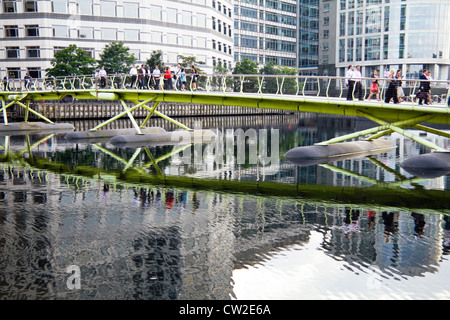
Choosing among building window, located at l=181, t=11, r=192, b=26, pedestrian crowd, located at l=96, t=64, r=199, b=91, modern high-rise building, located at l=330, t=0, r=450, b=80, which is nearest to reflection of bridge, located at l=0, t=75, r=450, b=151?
pedestrian crowd, located at l=96, t=64, r=199, b=91

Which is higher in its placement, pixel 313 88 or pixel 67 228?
pixel 313 88

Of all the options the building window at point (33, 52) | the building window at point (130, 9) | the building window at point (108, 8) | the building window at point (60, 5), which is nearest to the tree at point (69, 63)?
the building window at point (33, 52)

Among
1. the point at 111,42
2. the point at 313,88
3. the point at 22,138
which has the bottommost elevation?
the point at 22,138

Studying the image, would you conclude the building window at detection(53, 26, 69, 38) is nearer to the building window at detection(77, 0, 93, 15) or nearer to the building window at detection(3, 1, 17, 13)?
the building window at detection(77, 0, 93, 15)

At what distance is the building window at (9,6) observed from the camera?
232 feet

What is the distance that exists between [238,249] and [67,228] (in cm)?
413

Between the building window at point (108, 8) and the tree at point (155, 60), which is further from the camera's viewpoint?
the building window at point (108, 8)

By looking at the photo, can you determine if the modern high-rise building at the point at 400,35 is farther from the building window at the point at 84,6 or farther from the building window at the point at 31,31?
the building window at the point at 31,31

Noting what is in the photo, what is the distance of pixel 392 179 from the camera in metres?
18.4

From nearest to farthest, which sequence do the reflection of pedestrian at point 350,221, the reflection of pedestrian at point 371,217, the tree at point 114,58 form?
the reflection of pedestrian at point 350,221 < the reflection of pedestrian at point 371,217 < the tree at point 114,58

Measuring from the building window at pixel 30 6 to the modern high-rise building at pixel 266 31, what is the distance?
2310 inches

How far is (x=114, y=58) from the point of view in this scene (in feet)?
218

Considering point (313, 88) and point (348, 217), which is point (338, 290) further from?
point (313, 88)

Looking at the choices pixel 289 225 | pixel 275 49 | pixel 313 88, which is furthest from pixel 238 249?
pixel 275 49
